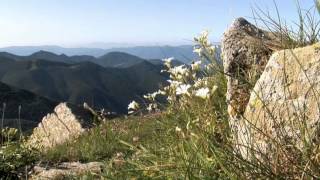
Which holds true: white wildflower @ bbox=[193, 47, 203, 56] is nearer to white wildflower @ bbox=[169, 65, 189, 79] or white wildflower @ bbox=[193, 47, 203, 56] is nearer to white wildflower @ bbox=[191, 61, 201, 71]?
white wildflower @ bbox=[191, 61, 201, 71]

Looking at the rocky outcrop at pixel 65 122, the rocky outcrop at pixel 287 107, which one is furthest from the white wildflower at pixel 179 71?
the rocky outcrop at pixel 65 122

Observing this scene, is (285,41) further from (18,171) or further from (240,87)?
(18,171)

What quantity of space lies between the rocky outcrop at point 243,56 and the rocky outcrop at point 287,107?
75cm

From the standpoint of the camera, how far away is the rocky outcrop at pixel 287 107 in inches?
152

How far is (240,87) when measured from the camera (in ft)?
18.6

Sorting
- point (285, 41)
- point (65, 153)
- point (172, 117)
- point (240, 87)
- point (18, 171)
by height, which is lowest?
point (65, 153)

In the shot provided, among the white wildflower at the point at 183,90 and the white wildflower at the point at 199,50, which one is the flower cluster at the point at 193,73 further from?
the white wildflower at the point at 183,90

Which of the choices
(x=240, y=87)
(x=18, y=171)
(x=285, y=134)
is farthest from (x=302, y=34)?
(x=18, y=171)

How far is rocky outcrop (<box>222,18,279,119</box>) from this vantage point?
562 centimetres

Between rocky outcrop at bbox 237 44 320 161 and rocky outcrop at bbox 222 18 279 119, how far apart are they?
75 centimetres

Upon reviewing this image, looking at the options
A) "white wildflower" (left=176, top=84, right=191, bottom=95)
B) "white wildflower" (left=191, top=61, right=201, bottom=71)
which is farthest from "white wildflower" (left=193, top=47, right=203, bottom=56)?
"white wildflower" (left=176, top=84, right=191, bottom=95)

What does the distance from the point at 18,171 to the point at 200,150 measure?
494 centimetres

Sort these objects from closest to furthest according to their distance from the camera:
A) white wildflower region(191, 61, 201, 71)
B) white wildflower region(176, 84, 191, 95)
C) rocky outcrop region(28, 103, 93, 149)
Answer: white wildflower region(176, 84, 191, 95)
white wildflower region(191, 61, 201, 71)
rocky outcrop region(28, 103, 93, 149)

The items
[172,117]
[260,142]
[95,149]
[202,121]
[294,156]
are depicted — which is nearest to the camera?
[294,156]
